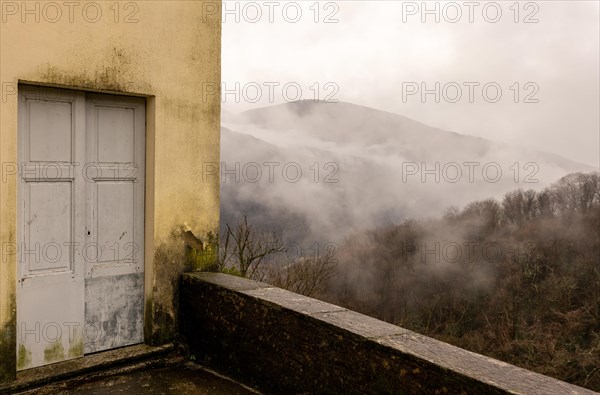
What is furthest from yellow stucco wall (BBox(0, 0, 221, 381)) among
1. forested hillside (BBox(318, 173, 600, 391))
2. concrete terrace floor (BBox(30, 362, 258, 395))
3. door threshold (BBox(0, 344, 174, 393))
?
forested hillside (BBox(318, 173, 600, 391))

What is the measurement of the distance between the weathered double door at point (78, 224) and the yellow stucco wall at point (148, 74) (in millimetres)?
156

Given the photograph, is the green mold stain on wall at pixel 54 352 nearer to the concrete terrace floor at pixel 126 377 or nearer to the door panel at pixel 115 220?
the concrete terrace floor at pixel 126 377

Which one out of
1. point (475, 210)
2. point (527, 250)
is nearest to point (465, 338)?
point (527, 250)

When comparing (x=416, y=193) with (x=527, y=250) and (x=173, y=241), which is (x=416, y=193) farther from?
(x=173, y=241)

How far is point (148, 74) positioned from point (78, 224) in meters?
1.26

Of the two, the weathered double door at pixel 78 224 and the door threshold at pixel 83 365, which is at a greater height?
the weathered double door at pixel 78 224

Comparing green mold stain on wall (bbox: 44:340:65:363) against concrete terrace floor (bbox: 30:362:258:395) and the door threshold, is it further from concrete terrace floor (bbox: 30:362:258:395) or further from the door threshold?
concrete terrace floor (bbox: 30:362:258:395)

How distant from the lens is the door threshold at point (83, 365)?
3.77 metres

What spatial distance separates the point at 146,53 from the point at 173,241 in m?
1.50

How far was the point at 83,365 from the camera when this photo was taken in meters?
4.06

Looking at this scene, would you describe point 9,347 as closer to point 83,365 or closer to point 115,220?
point 83,365

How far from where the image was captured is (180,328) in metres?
4.64

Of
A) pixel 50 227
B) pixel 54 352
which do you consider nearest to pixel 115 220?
pixel 50 227

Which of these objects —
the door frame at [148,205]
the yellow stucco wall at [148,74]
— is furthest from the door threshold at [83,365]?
the yellow stucco wall at [148,74]
